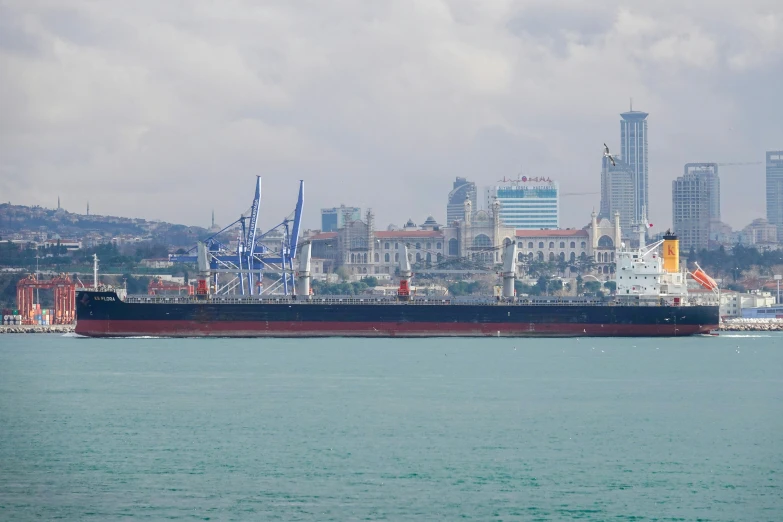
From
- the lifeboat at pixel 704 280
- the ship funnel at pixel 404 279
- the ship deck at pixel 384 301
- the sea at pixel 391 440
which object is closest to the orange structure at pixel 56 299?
the ship deck at pixel 384 301

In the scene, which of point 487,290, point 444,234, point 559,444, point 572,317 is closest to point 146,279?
point 487,290

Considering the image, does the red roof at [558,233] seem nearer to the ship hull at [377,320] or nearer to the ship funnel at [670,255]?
the ship funnel at [670,255]

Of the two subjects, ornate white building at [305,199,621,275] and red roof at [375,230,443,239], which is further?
red roof at [375,230,443,239]

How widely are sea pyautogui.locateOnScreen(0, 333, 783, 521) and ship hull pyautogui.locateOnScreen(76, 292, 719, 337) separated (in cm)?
1283

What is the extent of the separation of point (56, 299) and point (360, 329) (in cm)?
3961

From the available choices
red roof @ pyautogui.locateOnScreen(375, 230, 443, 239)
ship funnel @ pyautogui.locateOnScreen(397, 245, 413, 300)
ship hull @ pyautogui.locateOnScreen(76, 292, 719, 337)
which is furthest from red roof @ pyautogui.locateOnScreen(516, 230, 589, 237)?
ship hull @ pyautogui.locateOnScreen(76, 292, 719, 337)

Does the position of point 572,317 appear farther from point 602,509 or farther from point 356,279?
point 356,279

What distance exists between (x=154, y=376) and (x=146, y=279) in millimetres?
80497

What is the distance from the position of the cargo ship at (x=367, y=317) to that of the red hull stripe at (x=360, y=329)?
1.7 inches

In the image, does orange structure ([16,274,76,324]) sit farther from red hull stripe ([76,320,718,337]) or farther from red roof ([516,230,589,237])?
red roof ([516,230,589,237])

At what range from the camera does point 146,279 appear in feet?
404

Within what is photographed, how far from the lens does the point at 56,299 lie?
9694 cm

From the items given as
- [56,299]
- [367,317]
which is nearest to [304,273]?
[367,317]

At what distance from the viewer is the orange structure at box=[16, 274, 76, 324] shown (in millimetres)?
93188
